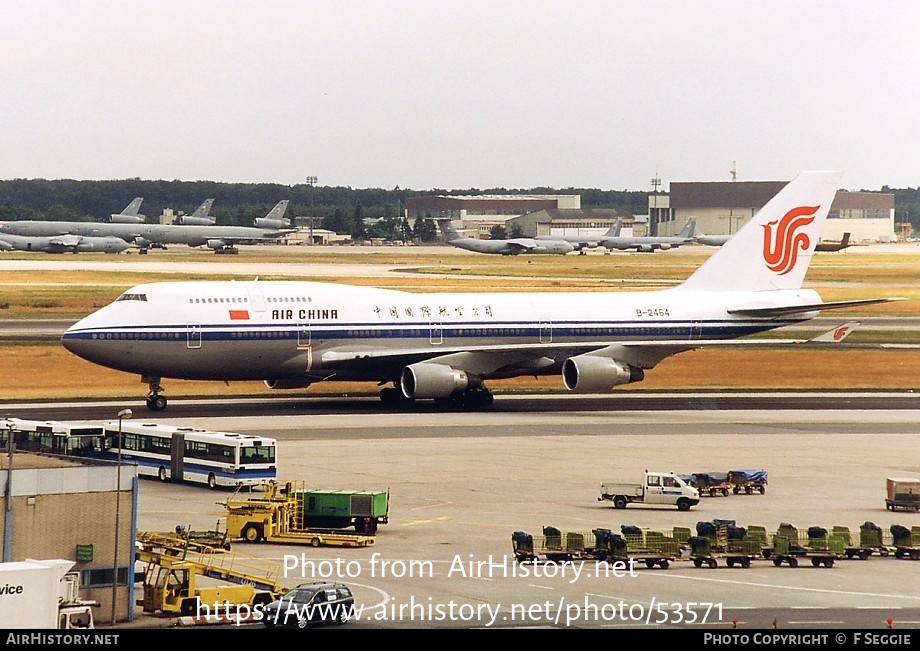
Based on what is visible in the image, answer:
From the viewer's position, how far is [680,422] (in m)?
63.1

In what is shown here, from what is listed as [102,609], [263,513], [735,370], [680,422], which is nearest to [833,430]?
[680,422]

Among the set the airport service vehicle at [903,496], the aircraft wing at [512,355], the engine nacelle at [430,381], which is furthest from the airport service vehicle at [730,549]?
the aircraft wing at [512,355]

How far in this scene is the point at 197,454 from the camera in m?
46.3

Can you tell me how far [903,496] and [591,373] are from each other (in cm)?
2321

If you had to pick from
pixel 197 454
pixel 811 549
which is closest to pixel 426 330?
pixel 197 454

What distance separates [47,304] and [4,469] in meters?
92.8

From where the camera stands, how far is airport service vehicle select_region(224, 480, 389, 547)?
3738 centimetres

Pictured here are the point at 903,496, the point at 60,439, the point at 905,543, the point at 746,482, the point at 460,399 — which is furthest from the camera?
the point at 460,399

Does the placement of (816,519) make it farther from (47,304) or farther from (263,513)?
(47,304)

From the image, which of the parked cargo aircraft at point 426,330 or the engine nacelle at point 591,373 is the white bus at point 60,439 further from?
the engine nacelle at point 591,373

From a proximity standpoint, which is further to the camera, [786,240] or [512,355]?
[786,240]

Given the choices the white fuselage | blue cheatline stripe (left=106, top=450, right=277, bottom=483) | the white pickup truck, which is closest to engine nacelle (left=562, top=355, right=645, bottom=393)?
the white fuselage

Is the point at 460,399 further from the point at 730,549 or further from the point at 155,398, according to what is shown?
the point at 730,549

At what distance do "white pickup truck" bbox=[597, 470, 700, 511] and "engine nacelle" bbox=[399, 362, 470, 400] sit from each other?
20.4 m
